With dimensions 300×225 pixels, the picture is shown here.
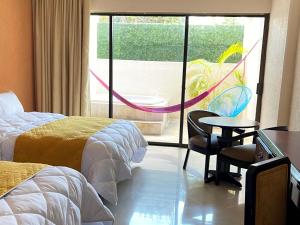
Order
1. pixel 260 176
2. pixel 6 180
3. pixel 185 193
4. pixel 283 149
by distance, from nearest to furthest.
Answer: pixel 260 176
pixel 6 180
pixel 283 149
pixel 185 193

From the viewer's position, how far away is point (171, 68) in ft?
15.2

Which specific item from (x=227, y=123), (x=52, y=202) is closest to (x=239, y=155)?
(x=227, y=123)

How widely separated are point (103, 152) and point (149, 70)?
2.38m

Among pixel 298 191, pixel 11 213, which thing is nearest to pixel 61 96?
pixel 11 213

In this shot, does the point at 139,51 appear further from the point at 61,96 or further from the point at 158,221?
the point at 158,221

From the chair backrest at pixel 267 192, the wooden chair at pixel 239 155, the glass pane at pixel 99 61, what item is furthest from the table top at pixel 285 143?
the glass pane at pixel 99 61

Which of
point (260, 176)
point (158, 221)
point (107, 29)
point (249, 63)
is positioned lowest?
point (158, 221)

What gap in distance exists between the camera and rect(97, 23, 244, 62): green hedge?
4426 mm

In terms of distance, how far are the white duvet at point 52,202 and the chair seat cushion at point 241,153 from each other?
1.40 m

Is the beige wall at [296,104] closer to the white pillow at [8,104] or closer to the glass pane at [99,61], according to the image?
the glass pane at [99,61]

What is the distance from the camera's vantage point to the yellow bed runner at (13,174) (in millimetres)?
1578

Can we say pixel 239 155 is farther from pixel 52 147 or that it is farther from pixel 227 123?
pixel 52 147

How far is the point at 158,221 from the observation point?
8.11 feet

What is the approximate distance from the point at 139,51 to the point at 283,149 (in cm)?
327
